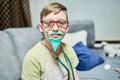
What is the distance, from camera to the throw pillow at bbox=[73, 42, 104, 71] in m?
2.25

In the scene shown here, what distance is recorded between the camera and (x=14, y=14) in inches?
111

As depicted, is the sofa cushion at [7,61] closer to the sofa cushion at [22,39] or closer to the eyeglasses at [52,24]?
the sofa cushion at [22,39]

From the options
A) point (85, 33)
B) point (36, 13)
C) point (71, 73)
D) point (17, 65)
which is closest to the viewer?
point (71, 73)

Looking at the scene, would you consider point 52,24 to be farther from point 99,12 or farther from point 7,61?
point 99,12

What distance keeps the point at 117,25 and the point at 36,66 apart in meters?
2.47

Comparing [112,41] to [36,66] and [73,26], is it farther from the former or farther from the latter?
[36,66]

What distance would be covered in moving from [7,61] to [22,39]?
298 millimetres

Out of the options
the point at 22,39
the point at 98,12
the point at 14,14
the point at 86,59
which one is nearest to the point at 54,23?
the point at 22,39

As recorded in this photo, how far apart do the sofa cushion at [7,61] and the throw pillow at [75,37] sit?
74cm

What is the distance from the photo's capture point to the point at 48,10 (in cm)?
123

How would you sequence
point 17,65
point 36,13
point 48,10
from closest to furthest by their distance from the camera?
1. point 48,10
2. point 17,65
3. point 36,13

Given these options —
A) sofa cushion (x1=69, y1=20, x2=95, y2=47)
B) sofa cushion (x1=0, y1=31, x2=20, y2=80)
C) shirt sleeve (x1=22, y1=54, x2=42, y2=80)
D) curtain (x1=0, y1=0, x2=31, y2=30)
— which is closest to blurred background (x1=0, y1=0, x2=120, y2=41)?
curtain (x1=0, y1=0, x2=31, y2=30)

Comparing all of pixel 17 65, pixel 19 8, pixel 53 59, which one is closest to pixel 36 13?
pixel 19 8

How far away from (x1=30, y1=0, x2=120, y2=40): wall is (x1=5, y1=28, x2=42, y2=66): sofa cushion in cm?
123
